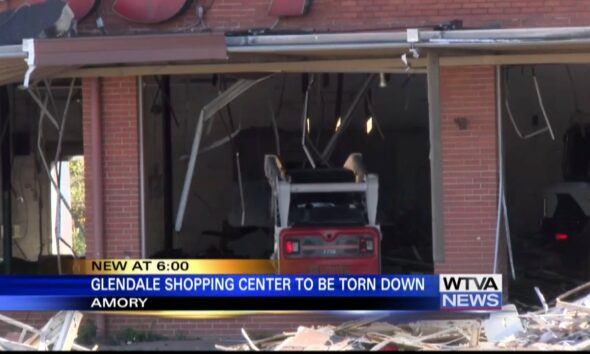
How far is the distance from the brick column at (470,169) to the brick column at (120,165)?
379 cm

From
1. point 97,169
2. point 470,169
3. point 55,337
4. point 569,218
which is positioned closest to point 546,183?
point 569,218

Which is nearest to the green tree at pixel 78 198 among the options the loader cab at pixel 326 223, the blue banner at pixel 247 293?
the loader cab at pixel 326 223

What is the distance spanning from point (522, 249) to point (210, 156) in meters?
6.10

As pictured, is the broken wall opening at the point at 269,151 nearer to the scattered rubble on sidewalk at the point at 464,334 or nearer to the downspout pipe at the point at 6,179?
the downspout pipe at the point at 6,179

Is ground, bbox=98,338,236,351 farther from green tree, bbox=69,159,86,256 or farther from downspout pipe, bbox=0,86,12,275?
green tree, bbox=69,159,86,256

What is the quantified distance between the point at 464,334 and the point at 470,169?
3519mm

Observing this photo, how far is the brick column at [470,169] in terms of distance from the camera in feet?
47.0

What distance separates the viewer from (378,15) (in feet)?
46.8

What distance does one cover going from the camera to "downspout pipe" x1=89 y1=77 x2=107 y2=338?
48.3 feet

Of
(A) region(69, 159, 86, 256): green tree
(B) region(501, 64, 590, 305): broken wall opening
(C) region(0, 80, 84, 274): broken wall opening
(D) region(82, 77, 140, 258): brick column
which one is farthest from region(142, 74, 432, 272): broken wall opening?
(D) region(82, 77, 140, 258): brick column

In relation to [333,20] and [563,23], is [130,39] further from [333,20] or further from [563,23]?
[563,23]

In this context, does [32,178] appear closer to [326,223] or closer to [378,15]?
[326,223]

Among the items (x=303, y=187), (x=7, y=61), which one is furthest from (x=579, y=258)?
(x=7, y=61)

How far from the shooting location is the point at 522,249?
71.4ft
